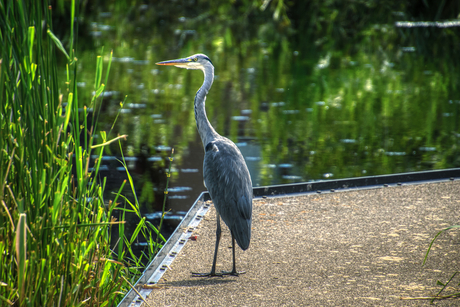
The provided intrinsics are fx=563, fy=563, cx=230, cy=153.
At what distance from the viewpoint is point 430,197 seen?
4918 millimetres

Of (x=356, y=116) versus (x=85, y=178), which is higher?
(x=85, y=178)

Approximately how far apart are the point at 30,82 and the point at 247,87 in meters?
9.79

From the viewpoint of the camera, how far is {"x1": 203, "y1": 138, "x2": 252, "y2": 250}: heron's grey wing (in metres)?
3.68

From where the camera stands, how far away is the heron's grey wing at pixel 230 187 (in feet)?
12.1

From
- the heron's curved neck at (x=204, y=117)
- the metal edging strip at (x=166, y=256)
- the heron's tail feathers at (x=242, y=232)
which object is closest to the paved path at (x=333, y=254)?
the metal edging strip at (x=166, y=256)

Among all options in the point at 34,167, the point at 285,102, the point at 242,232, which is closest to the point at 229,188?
the point at 242,232

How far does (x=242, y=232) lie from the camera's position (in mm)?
3637

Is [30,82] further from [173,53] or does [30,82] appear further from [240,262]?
[173,53]

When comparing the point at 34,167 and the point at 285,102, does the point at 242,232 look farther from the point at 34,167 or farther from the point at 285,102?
the point at 285,102

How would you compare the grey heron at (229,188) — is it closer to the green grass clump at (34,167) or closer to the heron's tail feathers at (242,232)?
the heron's tail feathers at (242,232)

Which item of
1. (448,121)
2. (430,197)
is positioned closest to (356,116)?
(448,121)

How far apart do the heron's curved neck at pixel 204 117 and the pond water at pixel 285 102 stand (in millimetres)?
1976

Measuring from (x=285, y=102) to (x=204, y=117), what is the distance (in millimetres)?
6976

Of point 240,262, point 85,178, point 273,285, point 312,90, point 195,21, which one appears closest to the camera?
point 85,178
